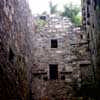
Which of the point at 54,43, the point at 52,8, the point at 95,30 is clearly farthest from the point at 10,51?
the point at 52,8

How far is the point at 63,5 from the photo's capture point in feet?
32.1

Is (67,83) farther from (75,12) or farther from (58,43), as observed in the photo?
(75,12)

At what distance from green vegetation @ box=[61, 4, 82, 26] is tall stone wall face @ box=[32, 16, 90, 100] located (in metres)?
0.62

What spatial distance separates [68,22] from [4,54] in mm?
5006

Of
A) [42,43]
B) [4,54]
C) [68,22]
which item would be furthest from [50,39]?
[4,54]

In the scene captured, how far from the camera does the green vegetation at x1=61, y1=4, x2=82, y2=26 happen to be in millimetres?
9484

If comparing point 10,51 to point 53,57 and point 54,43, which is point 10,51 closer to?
point 53,57

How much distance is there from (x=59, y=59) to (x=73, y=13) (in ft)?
8.42

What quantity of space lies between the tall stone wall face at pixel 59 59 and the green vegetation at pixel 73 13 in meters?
0.62

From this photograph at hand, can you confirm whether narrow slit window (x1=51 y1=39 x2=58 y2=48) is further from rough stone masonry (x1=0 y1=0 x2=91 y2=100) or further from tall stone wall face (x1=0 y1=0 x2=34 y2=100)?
tall stone wall face (x1=0 y1=0 x2=34 y2=100)

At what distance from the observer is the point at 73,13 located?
9.59 metres

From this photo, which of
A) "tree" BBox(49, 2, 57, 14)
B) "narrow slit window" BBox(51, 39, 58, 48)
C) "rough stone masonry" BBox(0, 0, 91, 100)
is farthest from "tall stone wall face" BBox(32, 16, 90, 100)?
"tree" BBox(49, 2, 57, 14)

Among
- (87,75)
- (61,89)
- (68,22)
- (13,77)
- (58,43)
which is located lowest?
(61,89)

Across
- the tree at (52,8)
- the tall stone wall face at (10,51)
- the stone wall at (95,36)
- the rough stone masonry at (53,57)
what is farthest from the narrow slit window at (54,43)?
the tall stone wall face at (10,51)
